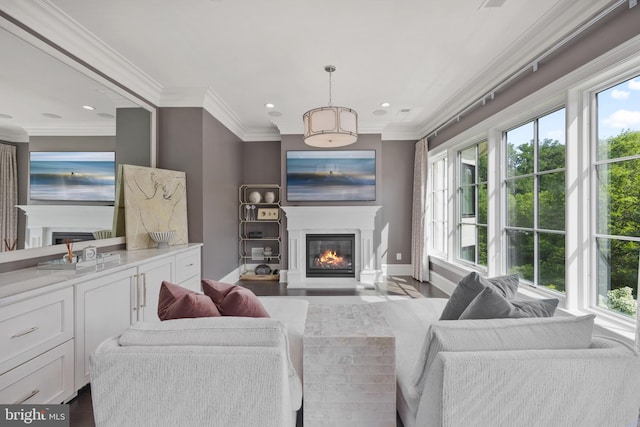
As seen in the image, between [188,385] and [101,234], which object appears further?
[101,234]

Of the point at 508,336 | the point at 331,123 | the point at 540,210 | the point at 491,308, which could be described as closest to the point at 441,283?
the point at 540,210

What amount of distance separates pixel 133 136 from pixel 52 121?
0.96 meters

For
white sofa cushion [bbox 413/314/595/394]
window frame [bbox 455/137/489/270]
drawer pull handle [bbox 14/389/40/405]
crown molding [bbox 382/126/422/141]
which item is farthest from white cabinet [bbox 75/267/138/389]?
crown molding [bbox 382/126/422/141]

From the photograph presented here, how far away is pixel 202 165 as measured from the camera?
3.70 metres

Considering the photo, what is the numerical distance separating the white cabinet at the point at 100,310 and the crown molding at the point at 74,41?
6.11 ft

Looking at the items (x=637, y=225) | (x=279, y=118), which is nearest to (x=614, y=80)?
(x=637, y=225)

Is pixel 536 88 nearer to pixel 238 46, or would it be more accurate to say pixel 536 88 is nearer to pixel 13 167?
pixel 238 46

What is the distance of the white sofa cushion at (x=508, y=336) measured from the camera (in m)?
1.10

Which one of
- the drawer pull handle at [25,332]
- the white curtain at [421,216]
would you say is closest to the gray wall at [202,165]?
the drawer pull handle at [25,332]

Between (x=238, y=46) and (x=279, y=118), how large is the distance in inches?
77.5

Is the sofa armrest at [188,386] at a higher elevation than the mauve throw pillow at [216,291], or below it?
below

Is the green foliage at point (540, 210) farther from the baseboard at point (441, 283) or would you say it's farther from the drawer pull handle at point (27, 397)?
the drawer pull handle at point (27, 397)

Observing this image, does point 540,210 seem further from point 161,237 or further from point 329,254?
point 161,237

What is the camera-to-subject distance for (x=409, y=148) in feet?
17.8
